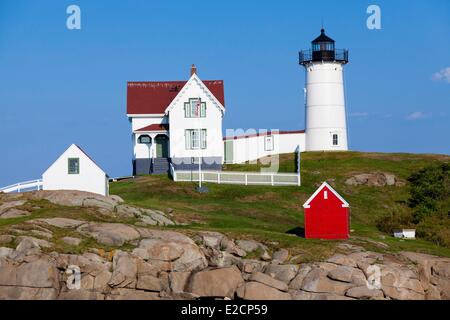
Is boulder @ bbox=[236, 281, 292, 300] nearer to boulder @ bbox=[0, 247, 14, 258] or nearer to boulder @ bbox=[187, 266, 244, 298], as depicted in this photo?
boulder @ bbox=[187, 266, 244, 298]

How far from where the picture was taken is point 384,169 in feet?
191

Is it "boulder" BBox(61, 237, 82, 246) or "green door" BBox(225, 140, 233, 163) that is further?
"green door" BBox(225, 140, 233, 163)

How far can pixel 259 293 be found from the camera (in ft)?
114

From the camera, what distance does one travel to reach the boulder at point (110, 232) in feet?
124

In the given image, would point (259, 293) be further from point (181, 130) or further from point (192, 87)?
point (192, 87)

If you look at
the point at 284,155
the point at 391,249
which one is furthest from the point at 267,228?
the point at 284,155

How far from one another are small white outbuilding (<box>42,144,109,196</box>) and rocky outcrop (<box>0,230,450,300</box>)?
8148 mm

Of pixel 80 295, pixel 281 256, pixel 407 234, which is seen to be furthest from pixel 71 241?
pixel 407 234

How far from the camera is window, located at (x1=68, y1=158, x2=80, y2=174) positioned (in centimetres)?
4725

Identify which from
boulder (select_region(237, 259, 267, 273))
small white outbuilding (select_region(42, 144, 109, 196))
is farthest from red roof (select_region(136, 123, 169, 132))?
boulder (select_region(237, 259, 267, 273))

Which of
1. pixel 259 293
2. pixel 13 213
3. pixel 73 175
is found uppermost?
pixel 73 175

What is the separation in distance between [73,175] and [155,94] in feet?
55.7
